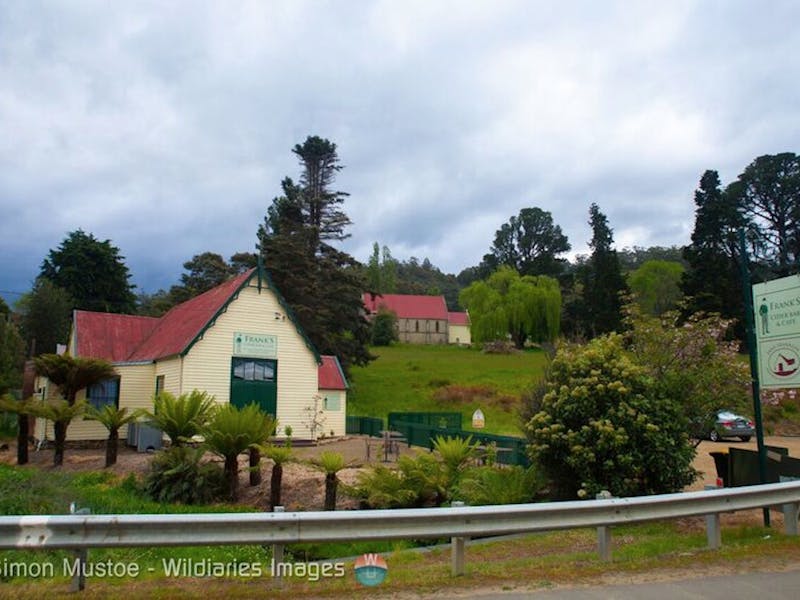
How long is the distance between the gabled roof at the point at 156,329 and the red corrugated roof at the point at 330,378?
12.8ft

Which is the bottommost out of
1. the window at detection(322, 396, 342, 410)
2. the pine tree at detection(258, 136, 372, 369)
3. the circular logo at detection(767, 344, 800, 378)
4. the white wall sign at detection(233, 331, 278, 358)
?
the window at detection(322, 396, 342, 410)

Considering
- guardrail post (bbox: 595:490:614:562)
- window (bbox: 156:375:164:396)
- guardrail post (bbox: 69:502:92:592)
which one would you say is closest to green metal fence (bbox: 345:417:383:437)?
window (bbox: 156:375:164:396)

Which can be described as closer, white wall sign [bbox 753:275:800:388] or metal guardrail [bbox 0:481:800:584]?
metal guardrail [bbox 0:481:800:584]

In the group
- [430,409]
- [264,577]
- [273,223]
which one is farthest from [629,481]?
[273,223]

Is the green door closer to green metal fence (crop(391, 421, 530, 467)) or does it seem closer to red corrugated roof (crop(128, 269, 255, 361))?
red corrugated roof (crop(128, 269, 255, 361))

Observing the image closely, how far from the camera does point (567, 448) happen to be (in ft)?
38.1

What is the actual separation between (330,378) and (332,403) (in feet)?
3.82

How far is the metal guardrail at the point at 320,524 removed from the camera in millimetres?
5652

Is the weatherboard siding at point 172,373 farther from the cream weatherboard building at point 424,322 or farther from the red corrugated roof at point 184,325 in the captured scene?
the cream weatherboard building at point 424,322

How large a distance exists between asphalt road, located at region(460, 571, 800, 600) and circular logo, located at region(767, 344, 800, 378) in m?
4.32

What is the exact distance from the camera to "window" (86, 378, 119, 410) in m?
24.8

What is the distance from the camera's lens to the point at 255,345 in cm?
2492

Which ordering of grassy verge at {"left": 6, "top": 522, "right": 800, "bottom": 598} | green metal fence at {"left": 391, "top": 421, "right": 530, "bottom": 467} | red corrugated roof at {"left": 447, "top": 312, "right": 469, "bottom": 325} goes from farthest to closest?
red corrugated roof at {"left": 447, "top": 312, "right": 469, "bottom": 325} < green metal fence at {"left": 391, "top": 421, "right": 530, "bottom": 467} < grassy verge at {"left": 6, "top": 522, "right": 800, "bottom": 598}

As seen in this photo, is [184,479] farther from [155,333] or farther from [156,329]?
[156,329]
